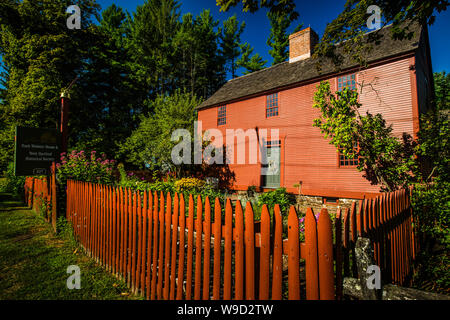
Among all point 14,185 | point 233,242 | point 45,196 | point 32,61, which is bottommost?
point 233,242

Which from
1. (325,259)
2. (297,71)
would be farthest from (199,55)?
(325,259)

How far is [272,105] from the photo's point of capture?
13.7 meters

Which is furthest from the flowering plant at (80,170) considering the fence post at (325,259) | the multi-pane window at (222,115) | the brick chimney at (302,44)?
the brick chimney at (302,44)

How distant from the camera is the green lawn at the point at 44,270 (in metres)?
2.98

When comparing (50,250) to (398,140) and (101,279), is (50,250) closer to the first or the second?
(101,279)

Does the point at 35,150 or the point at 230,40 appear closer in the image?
the point at 35,150

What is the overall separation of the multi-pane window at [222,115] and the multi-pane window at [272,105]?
11.9 feet

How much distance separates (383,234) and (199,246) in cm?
230

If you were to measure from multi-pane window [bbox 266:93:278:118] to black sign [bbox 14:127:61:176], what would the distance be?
437 inches

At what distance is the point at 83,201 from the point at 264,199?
7.55 m

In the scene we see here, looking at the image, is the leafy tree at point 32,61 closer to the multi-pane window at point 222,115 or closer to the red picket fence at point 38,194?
the red picket fence at point 38,194

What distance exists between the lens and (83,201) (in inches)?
178

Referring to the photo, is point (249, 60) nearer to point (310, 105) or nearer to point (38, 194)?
point (310, 105)
